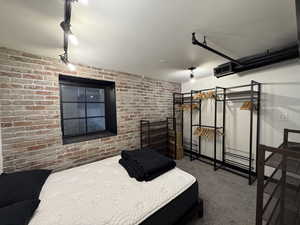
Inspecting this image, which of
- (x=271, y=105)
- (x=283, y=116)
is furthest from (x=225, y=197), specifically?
(x=271, y=105)

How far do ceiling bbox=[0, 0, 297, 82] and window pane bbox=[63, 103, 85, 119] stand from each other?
0.92m

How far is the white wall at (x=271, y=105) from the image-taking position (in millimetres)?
1982

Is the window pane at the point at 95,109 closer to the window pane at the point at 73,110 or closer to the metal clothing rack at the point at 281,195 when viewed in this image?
the window pane at the point at 73,110

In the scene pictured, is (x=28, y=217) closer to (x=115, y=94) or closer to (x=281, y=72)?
(x=115, y=94)

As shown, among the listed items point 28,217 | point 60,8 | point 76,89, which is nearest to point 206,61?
point 60,8

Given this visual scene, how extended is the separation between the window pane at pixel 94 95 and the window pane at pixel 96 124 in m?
0.43

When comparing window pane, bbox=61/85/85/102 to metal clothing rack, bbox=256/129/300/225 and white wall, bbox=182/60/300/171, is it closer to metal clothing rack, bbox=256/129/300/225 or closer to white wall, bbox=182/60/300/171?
metal clothing rack, bbox=256/129/300/225

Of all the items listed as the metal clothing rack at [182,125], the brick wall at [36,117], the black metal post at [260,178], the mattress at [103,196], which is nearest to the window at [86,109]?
the brick wall at [36,117]

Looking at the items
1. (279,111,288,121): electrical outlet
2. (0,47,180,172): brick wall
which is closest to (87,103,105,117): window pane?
(0,47,180,172): brick wall

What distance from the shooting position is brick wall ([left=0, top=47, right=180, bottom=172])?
5.39 feet

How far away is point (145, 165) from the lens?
158 centimetres

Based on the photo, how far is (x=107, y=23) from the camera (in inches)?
47.8

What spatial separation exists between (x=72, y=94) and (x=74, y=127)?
66cm

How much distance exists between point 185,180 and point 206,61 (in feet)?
6.63
